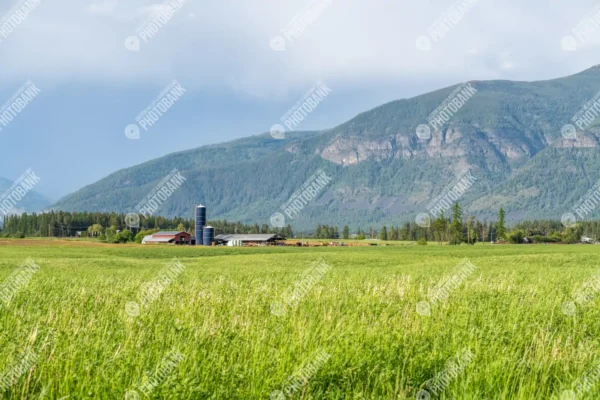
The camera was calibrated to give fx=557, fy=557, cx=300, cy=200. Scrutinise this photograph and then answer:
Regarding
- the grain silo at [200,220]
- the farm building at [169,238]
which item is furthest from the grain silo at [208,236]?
the farm building at [169,238]

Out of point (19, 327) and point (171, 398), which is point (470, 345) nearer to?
point (171, 398)

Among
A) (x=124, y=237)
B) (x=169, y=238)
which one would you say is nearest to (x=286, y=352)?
(x=169, y=238)

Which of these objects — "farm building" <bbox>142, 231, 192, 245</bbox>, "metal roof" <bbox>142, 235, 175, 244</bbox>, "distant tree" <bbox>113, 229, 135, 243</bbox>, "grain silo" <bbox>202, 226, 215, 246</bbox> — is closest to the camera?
"distant tree" <bbox>113, 229, 135, 243</bbox>

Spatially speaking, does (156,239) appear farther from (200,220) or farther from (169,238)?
(200,220)

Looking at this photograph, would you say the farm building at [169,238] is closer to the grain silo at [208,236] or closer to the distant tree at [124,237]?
the distant tree at [124,237]

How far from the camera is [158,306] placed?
40.3 ft

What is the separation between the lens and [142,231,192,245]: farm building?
156 m

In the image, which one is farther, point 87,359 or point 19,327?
point 19,327

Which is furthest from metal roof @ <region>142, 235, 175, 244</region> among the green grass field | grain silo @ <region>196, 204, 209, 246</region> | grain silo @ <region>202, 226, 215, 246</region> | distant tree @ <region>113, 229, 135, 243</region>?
the green grass field

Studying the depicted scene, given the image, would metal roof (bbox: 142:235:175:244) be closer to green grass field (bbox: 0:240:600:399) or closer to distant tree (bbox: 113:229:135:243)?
distant tree (bbox: 113:229:135:243)

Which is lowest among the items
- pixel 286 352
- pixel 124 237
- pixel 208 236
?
pixel 286 352

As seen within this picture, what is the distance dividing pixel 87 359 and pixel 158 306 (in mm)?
4974

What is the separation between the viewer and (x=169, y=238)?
15850cm

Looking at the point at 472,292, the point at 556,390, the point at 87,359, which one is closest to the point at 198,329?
the point at 87,359
